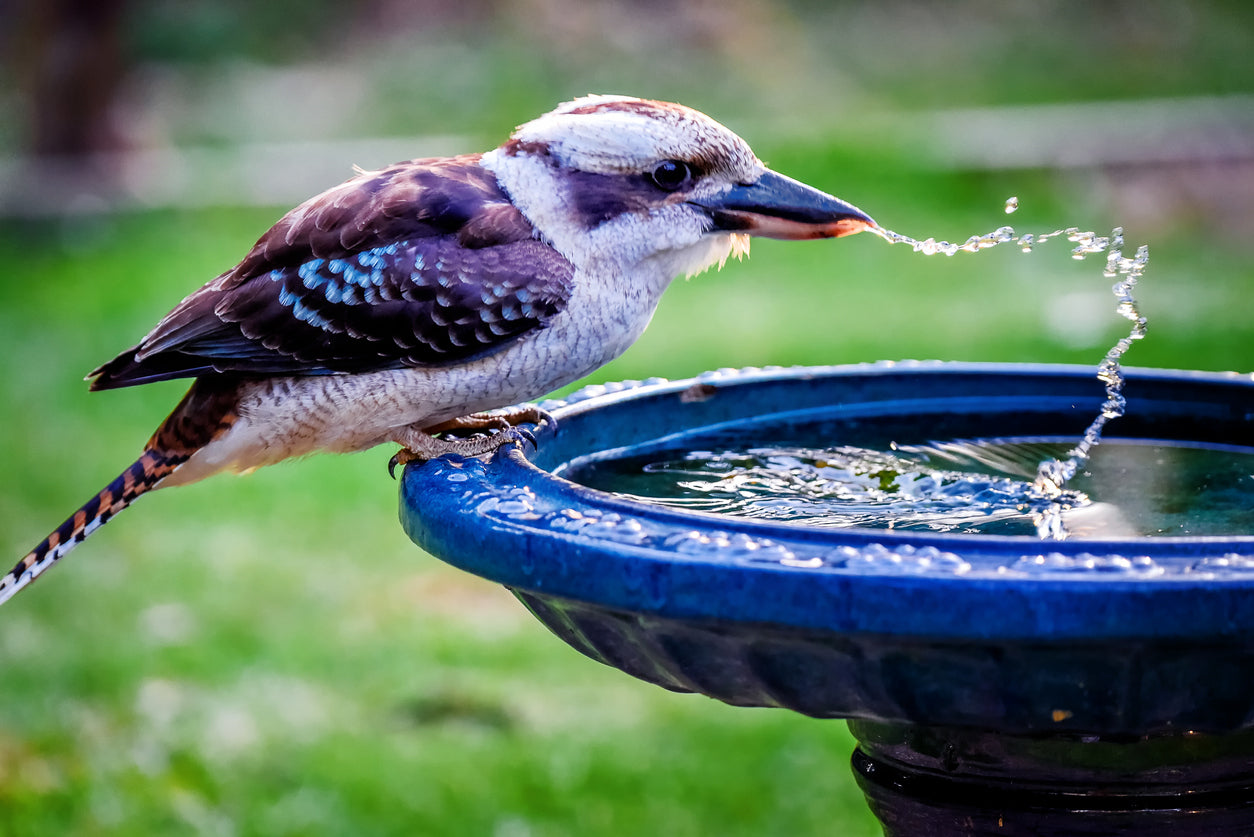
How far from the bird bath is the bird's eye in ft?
1.96

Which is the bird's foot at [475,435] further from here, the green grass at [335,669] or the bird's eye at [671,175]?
the green grass at [335,669]

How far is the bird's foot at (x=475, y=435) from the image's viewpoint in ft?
8.93

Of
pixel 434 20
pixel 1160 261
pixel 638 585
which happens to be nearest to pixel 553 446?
pixel 638 585

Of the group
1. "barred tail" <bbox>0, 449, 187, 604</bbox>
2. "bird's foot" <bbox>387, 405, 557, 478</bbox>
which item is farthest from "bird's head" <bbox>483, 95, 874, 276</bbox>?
"barred tail" <bbox>0, 449, 187, 604</bbox>

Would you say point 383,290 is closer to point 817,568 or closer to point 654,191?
point 654,191

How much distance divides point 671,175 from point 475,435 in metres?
0.71

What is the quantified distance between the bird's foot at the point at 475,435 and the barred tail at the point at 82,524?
0.51 metres

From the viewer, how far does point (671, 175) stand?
275 cm

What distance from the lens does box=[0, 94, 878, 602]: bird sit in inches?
108

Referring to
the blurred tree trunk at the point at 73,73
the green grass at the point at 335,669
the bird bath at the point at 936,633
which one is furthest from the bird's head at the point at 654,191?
the blurred tree trunk at the point at 73,73

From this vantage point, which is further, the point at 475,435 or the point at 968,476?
the point at 475,435

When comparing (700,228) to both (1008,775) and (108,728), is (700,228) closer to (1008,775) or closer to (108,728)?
(1008,775)

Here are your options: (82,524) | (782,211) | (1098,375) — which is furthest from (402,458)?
(1098,375)

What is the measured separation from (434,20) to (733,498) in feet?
53.6
